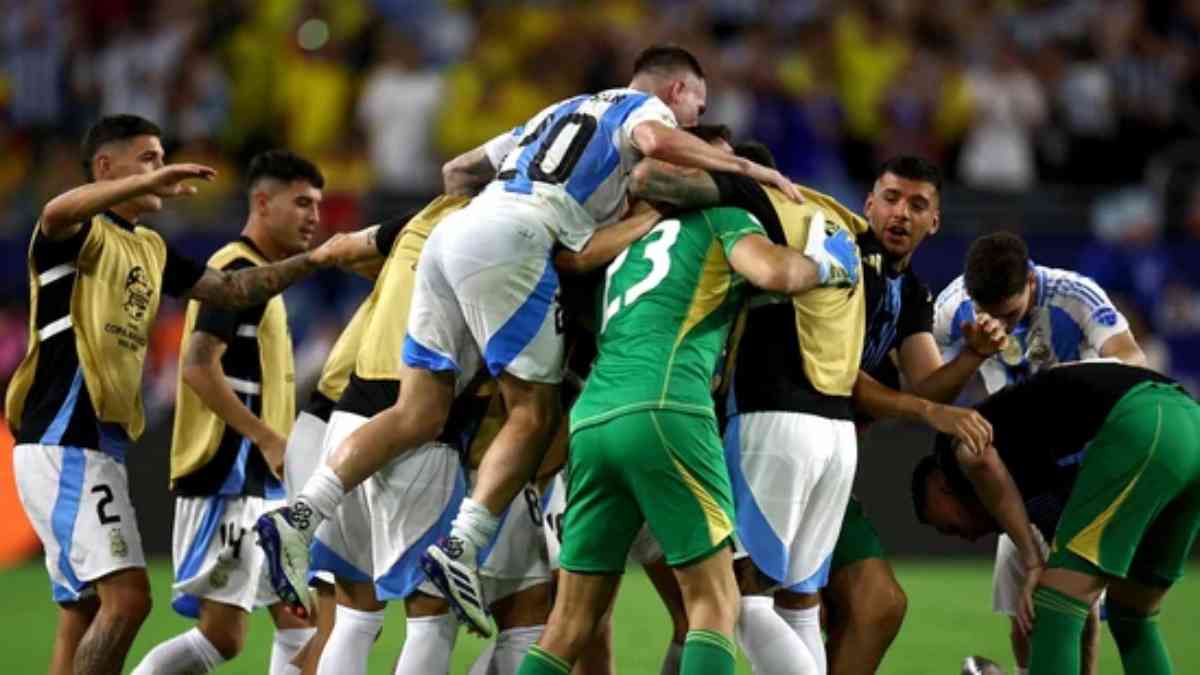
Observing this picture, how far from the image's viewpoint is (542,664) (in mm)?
6250

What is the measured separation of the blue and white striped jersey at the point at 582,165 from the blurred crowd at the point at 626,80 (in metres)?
8.37

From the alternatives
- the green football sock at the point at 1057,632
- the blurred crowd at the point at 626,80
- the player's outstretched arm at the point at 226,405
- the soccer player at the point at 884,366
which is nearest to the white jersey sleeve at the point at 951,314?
the soccer player at the point at 884,366

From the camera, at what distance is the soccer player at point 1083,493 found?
6.91 meters

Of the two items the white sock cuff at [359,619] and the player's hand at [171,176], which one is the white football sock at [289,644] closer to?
the white sock cuff at [359,619]

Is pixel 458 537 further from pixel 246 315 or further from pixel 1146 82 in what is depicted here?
pixel 1146 82

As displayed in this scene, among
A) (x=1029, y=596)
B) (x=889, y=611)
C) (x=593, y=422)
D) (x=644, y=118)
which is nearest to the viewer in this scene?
(x=593, y=422)

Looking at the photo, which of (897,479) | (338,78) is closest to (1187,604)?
(897,479)

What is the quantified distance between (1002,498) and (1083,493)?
29cm

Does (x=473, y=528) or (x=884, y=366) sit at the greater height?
(x=884, y=366)

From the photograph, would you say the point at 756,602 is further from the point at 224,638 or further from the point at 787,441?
the point at 224,638

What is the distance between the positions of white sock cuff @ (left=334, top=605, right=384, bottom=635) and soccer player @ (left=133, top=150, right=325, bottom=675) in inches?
34.8

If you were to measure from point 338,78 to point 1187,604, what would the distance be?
8.27m

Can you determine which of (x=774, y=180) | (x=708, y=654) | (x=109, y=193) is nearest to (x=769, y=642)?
(x=708, y=654)

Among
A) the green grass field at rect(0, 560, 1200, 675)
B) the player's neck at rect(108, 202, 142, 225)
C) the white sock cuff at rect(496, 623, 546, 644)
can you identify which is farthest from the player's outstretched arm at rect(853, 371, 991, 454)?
the player's neck at rect(108, 202, 142, 225)
